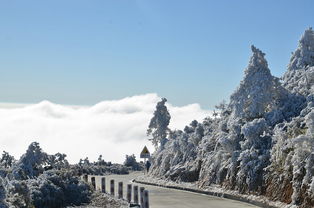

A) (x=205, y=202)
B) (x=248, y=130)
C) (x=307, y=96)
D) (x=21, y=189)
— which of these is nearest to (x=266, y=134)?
(x=248, y=130)

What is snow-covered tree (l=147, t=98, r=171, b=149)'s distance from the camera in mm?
56594

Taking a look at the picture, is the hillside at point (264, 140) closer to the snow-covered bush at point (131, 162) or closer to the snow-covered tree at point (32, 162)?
the snow-covered tree at point (32, 162)

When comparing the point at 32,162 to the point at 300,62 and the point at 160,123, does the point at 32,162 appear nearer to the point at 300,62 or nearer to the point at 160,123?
the point at 300,62

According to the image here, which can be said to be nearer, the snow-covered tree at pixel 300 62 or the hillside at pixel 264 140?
the hillside at pixel 264 140

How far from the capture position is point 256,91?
26.5 m

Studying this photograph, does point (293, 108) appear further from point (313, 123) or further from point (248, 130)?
point (313, 123)

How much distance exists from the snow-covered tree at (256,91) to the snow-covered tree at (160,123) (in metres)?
28.8

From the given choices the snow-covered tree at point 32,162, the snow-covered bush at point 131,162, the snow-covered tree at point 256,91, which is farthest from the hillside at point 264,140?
the snow-covered bush at point 131,162

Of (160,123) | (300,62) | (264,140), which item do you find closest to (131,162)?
(160,123)

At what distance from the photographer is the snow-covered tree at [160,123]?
56.6 metres

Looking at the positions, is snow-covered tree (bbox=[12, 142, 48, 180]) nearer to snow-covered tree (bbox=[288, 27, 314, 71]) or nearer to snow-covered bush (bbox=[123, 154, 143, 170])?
snow-covered tree (bbox=[288, 27, 314, 71])

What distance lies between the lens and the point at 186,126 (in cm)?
Answer: 4216

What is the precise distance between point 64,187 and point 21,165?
622cm

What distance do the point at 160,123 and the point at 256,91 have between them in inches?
1200
